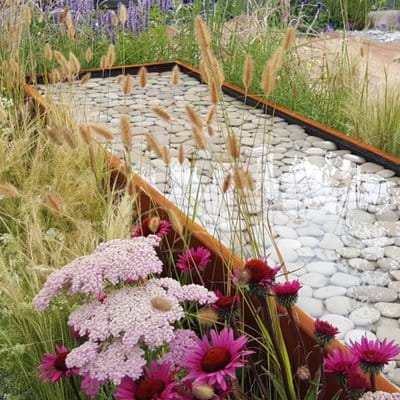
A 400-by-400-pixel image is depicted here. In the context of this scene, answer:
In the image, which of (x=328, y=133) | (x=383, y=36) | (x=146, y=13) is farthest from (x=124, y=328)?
(x=383, y=36)

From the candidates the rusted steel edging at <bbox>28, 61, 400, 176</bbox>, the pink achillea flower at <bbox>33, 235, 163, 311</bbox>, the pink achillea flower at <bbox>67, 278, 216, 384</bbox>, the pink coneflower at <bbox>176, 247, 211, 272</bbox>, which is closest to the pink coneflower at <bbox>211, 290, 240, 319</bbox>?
the pink achillea flower at <bbox>67, 278, 216, 384</bbox>

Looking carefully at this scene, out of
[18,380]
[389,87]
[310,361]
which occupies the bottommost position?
[18,380]

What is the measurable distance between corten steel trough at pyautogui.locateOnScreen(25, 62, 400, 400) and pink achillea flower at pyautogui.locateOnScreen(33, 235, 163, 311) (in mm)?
181

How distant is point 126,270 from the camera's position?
4.64ft

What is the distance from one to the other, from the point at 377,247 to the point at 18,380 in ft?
4.19

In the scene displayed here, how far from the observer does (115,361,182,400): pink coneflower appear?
1.20m

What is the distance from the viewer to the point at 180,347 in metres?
1.35

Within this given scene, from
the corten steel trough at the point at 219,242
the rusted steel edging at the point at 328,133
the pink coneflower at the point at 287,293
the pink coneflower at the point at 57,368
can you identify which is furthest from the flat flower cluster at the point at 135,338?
the rusted steel edging at the point at 328,133

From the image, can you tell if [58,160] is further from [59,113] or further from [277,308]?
[277,308]

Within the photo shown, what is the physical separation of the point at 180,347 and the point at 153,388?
0.16m

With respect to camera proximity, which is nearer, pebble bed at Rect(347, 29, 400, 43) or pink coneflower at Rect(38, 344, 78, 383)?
pink coneflower at Rect(38, 344, 78, 383)

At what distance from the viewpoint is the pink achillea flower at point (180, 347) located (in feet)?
4.37

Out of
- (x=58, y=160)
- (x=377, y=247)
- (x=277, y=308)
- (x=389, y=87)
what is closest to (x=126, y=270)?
(x=277, y=308)

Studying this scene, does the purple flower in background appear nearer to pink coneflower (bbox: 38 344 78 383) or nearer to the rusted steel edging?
the rusted steel edging
